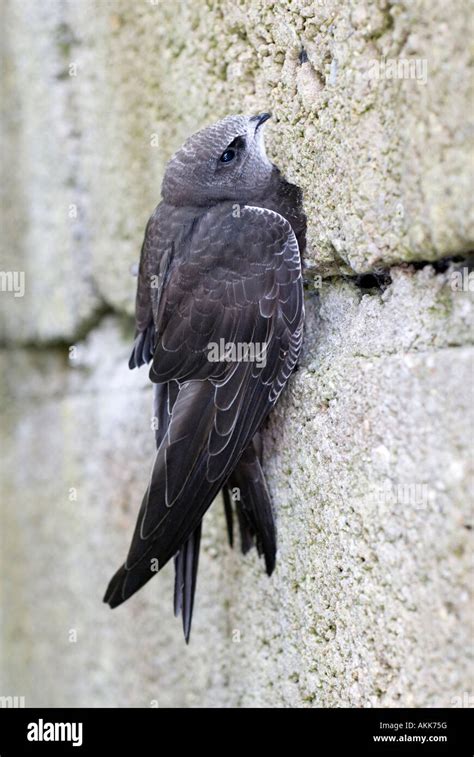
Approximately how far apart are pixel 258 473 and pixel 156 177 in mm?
811

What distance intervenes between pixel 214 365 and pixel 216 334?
0.18 feet

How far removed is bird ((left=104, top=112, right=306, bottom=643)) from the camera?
154 centimetres

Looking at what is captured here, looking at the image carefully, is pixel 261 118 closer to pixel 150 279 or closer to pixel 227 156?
pixel 227 156

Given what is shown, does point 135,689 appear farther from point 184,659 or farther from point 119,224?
point 119,224

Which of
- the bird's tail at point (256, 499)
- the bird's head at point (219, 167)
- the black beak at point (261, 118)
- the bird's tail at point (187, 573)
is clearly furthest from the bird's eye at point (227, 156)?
the bird's tail at point (187, 573)

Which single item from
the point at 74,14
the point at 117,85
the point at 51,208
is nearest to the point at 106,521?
the point at 51,208

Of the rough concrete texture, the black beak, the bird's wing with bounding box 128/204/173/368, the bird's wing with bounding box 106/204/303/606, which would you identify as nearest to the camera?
the rough concrete texture

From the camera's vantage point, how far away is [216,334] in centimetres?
162

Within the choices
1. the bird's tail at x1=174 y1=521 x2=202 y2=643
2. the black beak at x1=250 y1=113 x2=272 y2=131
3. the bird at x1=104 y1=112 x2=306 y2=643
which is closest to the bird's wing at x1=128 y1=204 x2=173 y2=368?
the bird at x1=104 y1=112 x2=306 y2=643

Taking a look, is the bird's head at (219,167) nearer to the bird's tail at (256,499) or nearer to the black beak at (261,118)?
the black beak at (261,118)

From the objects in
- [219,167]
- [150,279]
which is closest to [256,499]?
[150,279]

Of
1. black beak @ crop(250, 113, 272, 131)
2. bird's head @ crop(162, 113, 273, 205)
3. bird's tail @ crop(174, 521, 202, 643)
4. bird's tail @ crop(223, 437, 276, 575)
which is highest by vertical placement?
black beak @ crop(250, 113, 272, 131)

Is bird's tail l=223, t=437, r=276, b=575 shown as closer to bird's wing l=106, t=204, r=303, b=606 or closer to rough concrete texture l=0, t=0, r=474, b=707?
rough concrete texture l=0, t=0, r=474, b=707

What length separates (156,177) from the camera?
84.5 inches
